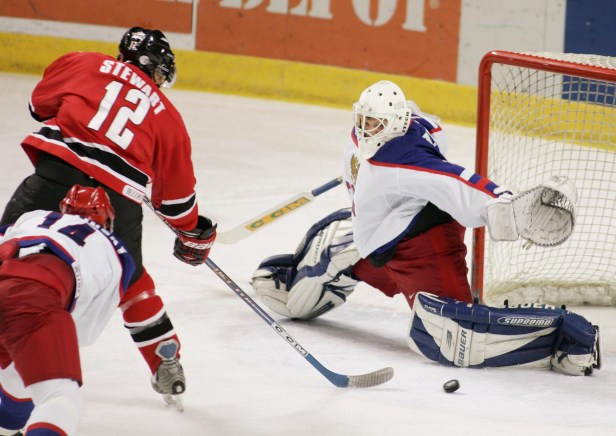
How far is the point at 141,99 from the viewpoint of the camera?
3.04 m

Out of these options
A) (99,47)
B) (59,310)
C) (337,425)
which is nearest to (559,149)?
Answer: (337,425)

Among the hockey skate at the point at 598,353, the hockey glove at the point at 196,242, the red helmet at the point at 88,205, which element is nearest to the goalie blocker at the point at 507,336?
the hockey skate at the point at 598,353

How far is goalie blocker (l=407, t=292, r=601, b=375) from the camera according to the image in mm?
3488

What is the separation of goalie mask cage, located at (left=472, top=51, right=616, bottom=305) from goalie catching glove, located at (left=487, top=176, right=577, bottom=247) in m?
0.48

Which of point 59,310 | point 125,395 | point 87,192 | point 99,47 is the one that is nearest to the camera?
point 59,310

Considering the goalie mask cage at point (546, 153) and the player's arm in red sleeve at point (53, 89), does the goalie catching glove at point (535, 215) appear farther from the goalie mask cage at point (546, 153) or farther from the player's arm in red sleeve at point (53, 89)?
the player's arm in red sleeve at point (53, 89)

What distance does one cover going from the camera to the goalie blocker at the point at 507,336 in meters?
3.49

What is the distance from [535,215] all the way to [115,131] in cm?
120

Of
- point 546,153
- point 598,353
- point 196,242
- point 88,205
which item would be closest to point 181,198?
point 196,242

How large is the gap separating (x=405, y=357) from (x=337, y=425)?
2.18ft

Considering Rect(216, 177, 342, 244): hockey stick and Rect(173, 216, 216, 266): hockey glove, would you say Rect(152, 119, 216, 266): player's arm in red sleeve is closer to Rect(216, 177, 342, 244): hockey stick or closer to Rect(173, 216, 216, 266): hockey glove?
Rect(173, 216, 216, 266): hockey glove

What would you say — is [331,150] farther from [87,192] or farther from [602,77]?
[87,192]

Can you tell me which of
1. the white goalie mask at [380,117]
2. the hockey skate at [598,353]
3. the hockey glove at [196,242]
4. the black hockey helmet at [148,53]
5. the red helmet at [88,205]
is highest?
the black hockey helmet at [148,53]

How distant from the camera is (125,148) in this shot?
295 centimetres
